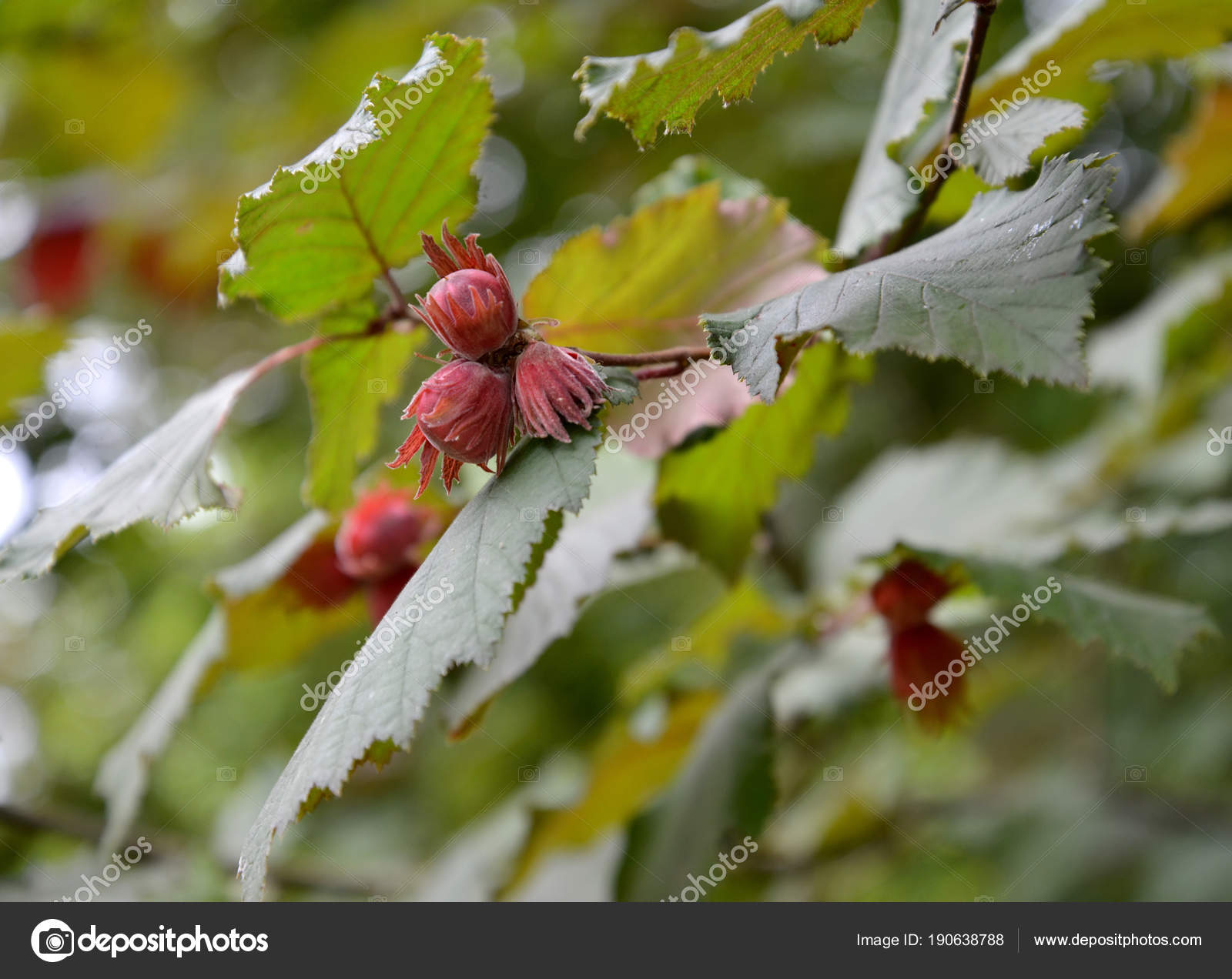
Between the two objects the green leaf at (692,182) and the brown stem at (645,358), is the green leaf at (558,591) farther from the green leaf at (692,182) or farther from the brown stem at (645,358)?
the green leaf at (692,182)

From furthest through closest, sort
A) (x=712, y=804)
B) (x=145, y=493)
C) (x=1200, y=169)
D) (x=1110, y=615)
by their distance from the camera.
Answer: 1. (x=1200, y=169)
2. (x=712, y=804)
3. (x=1110, y=615)
4. (x=145, y=493)

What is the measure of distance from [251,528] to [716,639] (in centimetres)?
149

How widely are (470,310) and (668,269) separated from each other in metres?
0.31

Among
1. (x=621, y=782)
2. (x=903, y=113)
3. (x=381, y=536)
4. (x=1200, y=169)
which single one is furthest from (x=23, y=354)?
(x=1200, y=169)

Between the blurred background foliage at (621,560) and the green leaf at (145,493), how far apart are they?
1.23 feet

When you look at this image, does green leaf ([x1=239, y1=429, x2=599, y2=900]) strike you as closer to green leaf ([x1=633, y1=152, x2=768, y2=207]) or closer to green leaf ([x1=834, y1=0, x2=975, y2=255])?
green leaf ([x1=834, y1=0, x2=975, y2=255])

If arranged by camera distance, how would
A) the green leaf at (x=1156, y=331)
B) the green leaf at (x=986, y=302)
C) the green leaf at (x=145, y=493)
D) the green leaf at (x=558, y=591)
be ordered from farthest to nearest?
the green leaf at (x=1156, y=331), the green leaf at (x=558, y=591), the green leaf at (x=145, y=493), the green leaf at (x=986, y=302)

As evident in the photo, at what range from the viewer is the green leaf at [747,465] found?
3.16ft

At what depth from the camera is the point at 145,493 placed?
2.55 feet

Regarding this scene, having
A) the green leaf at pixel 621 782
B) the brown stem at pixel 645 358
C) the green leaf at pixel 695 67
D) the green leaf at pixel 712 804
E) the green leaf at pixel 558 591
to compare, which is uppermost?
the green leaf at pixel 695 67

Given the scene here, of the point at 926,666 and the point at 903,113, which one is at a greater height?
the point at 903,113

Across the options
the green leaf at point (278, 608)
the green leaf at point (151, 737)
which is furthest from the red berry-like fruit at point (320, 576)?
the green leaf at point (151, 737)
